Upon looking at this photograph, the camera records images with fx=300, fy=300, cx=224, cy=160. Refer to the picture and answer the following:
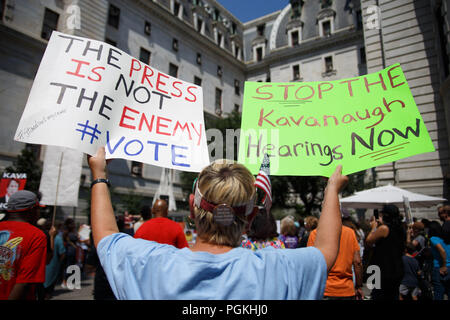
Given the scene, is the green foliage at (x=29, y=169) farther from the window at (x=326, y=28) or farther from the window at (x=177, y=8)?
the window at (x=326, y=28)

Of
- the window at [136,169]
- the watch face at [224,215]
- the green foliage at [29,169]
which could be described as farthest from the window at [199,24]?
the watch face at [224,215]

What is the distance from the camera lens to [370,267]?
13.8 feet

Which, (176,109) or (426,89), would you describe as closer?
(176,109)

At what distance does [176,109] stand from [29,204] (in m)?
1.73

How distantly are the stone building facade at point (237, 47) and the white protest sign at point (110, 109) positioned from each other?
13.6 meters

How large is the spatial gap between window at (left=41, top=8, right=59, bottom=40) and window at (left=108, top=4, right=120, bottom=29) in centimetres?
406

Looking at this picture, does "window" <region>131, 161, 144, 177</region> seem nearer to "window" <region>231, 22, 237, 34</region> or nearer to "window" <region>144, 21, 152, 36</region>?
"window" <region>144, 21, 152, 36</region>

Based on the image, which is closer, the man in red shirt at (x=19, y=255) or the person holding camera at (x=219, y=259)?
the person holding camera at (x=219, y=259)

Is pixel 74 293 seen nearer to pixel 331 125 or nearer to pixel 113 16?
pixel 331 125

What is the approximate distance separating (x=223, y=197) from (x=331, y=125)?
4.90 ft

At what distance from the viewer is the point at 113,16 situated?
23484 millimetres

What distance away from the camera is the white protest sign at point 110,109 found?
2.08 metres

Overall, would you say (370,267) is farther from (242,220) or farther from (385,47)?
(385,47)

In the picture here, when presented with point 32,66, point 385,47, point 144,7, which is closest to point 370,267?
point 385,47
